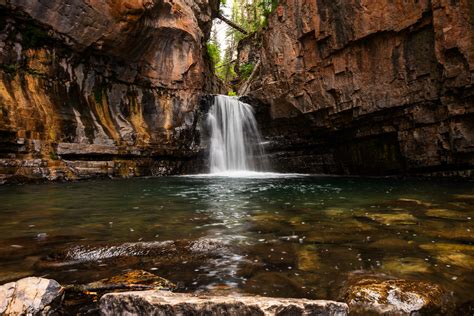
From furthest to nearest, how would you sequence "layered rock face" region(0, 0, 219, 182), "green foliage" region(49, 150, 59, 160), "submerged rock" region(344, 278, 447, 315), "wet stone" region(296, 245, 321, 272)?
"green foliage" region(49, 150, 59, 160) → "layered rock face" region(0, 0, 219, 182) → "wet stone" region(296, 245, 321, 272) → "submerged rock" region(344, 278, 447, 315)

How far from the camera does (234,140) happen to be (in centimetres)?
2259

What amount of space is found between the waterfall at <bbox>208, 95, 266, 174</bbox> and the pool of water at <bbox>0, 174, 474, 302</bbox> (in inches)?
549

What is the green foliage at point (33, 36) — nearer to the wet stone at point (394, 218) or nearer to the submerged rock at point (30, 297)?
the submerged rock at point (30, 297)

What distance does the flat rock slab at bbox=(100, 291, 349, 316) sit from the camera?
2.28 meters

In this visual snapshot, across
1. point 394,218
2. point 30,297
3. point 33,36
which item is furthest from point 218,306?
point 33,36

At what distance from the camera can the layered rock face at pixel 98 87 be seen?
49.1 ft

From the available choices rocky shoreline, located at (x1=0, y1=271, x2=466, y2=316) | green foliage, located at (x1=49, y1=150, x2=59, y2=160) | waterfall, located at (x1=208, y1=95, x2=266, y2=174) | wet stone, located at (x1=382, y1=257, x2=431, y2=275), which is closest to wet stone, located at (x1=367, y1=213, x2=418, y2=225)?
wet stone, located at (x1=382, y1=257, x2=431, y2=275)

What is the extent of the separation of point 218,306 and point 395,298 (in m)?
1.79

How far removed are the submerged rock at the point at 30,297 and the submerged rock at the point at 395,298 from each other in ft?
8.78

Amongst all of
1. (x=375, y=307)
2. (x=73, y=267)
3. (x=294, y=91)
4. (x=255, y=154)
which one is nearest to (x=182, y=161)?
(x=255, y=154)

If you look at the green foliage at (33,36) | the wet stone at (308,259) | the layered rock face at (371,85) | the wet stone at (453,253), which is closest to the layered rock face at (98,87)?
the green foliage at (33,36)

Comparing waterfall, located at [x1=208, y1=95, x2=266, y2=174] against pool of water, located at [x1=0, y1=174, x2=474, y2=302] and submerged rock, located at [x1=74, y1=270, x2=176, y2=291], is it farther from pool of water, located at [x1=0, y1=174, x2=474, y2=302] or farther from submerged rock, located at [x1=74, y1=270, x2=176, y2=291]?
submerged rock, located at [x1=74, y1=270, x2=176, y2=291]

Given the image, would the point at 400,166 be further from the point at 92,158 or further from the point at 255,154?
the point at 92,158

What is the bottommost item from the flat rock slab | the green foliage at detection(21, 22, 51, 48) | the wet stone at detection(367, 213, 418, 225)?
the wet stone at detection(367, 213, 418, 225)
